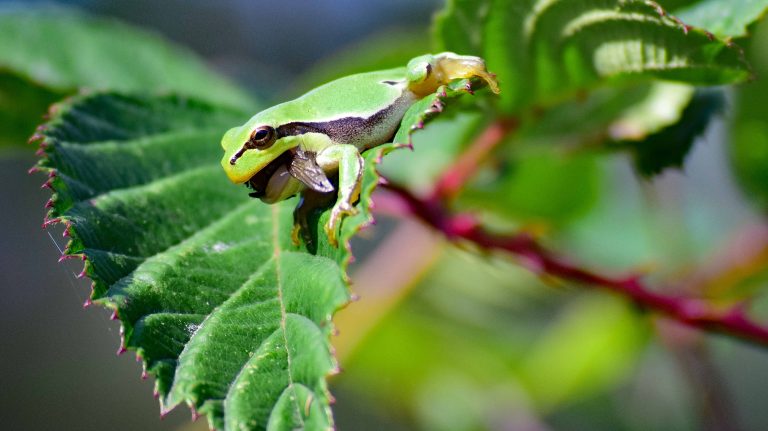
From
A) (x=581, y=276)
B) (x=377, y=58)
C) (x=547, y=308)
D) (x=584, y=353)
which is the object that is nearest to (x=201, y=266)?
(x=581, y=276)

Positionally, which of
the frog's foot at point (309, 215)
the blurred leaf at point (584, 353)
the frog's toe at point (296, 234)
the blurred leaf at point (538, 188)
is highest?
the frog's foot at point (309, 215)

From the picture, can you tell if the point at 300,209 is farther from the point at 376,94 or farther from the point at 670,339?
the point at 670,339

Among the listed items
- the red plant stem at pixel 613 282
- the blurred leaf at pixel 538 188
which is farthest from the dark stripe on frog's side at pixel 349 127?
the blurred leaf at pixel 538 188

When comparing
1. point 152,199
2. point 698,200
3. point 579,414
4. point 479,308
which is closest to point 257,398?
point 152,199

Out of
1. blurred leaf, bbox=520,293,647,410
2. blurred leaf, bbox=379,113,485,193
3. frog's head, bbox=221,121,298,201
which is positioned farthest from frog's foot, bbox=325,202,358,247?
blurred leaf, bbox=520,293,647,410

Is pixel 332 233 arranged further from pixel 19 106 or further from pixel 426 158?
pixel 19 106

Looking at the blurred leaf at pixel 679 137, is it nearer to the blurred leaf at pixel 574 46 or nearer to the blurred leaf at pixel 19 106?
the blurred leaf at pixel 574 46

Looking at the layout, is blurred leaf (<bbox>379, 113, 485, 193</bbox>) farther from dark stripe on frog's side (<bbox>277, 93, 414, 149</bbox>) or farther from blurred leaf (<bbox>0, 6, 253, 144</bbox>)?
dark stripe on frog's side (<bbox>277, 93, 414, 149</bbox>)
